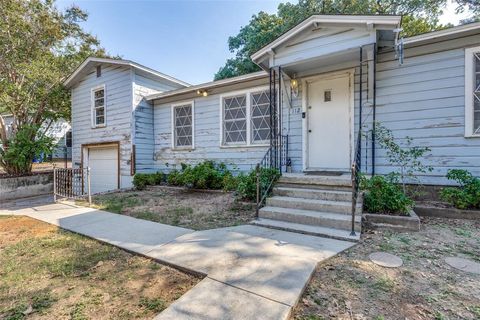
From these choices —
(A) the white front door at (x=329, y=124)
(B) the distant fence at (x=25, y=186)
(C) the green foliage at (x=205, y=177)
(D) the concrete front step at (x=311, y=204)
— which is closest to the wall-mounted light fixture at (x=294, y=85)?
(A) the white front door at (x=329, y=124)

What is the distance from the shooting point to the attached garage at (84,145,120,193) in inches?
379

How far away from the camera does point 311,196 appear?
452cm

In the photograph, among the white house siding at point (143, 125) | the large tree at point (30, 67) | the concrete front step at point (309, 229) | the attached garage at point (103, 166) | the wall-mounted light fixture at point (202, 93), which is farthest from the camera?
A: the attached garage at point (103, 166)

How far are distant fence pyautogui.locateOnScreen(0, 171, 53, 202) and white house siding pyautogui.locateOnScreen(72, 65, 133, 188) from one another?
1262mm

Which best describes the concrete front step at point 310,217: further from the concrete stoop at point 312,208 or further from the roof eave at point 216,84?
the roof eave at point 216,84

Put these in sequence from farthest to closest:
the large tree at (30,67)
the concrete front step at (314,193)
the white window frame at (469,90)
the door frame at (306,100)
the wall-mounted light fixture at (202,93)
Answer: the large tree at (30,67), the wall-mounted light fixture at (202,93), the door frame at (306,100), the white window frame at (469,90), the concrete front step at (314,193)

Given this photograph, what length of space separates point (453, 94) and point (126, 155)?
927 cm

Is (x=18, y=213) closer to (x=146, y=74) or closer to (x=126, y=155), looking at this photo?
(x=126, y=155)

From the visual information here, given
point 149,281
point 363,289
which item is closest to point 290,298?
point 363,289

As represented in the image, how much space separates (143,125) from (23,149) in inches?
191

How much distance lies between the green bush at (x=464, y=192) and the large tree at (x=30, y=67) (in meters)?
12.7

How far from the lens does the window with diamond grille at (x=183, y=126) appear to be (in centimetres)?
857

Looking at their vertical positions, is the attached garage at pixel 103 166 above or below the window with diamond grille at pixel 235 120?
below

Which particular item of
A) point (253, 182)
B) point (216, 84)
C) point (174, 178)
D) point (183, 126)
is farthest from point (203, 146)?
point (253, 182)
